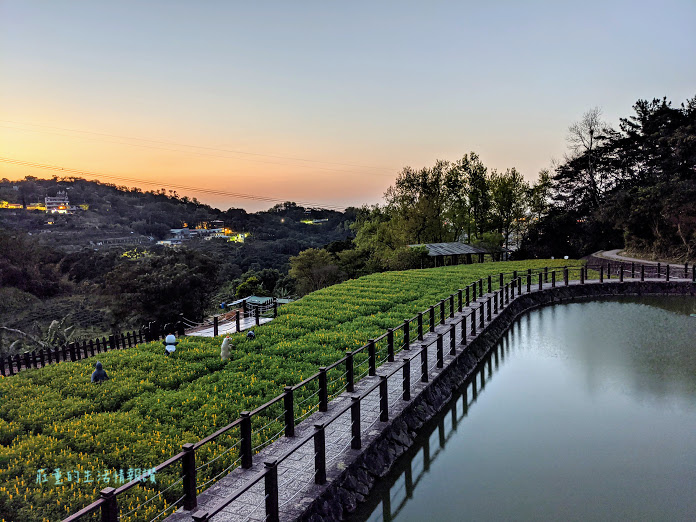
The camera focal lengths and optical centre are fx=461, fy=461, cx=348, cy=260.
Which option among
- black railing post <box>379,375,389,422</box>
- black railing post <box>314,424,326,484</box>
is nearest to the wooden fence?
black railing post <box>379,375,389,422</box>

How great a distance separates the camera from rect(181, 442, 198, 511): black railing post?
15.7ft

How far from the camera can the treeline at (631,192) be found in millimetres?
31328

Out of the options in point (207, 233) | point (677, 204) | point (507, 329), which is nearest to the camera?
point (507, 329)

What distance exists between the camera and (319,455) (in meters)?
5.42

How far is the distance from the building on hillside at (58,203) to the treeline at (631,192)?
5488 cm

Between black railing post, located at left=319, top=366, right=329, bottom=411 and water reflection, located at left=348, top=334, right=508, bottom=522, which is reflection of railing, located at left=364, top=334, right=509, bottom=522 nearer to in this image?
water reflection, located at left=348, top=334, right=508, bottom=522

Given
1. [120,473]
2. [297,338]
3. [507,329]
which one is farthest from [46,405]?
[507,329]

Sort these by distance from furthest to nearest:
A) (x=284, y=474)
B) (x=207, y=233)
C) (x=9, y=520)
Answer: (x=207, y=233)
(x=284, y=474)
(x=9, y=520)

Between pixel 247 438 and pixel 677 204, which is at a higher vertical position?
pixel 677 204

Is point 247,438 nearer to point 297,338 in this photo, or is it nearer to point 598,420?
point 598,420

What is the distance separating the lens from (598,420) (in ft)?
28.2

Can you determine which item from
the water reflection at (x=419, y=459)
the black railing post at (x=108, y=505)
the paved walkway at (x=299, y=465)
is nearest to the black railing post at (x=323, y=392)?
the paved walkway at (x=299, y=465)

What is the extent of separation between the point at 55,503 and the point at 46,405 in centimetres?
389

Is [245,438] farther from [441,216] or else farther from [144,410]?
[441,216]
